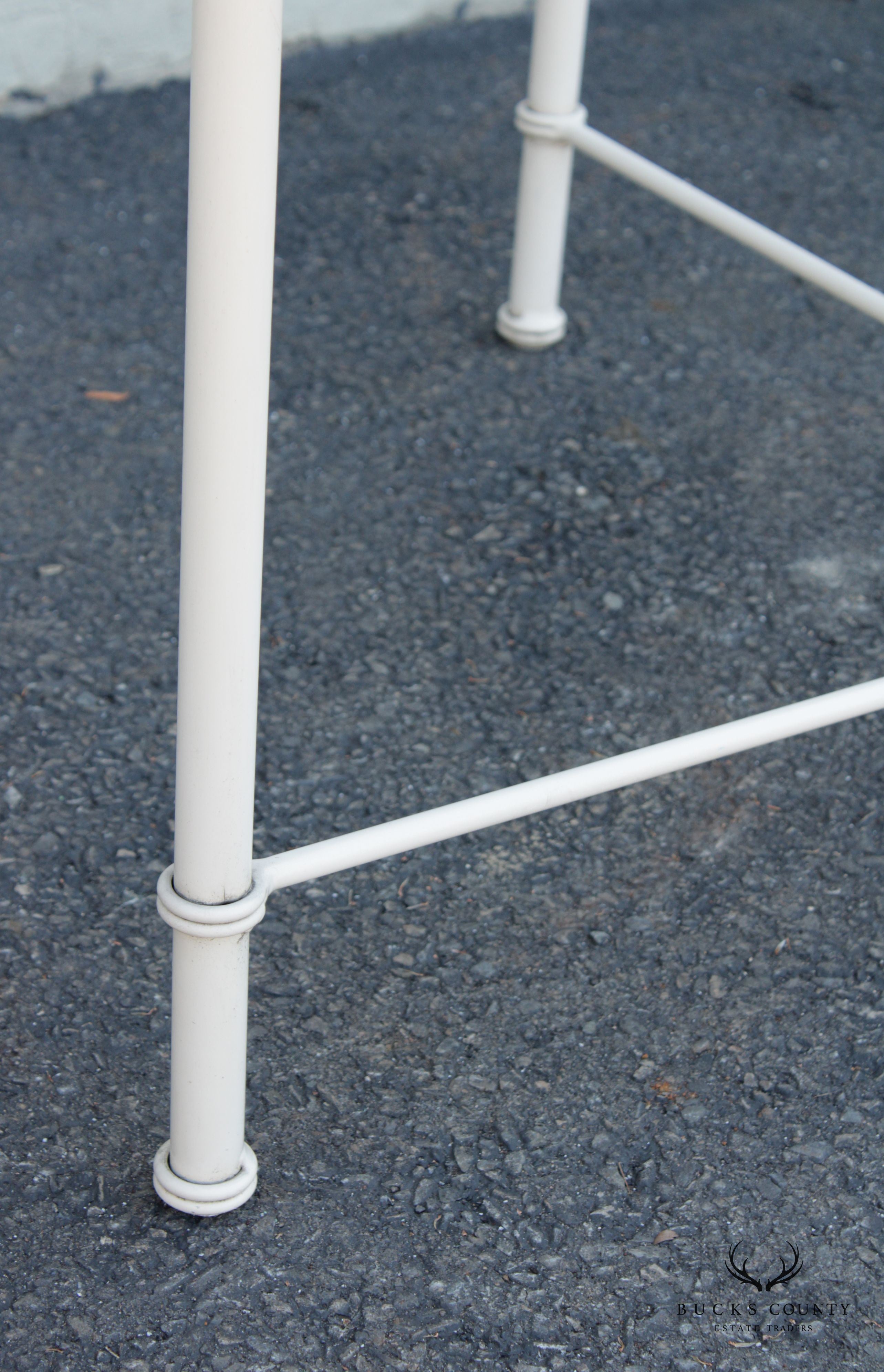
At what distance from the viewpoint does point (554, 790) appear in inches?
50.6

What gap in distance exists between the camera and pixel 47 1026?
150 centimetres

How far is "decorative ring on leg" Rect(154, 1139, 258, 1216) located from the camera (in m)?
1.31

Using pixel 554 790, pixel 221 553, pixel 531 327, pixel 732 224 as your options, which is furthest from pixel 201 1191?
pixel 531 327

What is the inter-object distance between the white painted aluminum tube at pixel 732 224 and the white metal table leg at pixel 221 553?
1.21 m

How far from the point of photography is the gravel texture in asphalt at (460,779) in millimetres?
1309

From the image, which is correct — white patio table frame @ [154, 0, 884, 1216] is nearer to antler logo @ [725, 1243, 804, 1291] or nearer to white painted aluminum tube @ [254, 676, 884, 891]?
white painted aluminum tube @ [254, 676, 884, 891]

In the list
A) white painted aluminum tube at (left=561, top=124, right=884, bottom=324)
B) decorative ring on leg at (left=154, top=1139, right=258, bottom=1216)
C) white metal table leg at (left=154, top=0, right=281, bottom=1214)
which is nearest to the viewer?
white metal table leg at (left=154, top=0, right=281, bottom=1214)


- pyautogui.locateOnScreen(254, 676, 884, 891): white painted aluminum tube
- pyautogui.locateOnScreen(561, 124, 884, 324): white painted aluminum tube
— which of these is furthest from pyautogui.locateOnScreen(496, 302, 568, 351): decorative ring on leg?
pyautogui.locateOnScreen(254, 676, 884, 891): white painted aluminum tube

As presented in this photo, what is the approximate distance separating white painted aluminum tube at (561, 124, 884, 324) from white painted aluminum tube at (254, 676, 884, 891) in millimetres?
Result: 775

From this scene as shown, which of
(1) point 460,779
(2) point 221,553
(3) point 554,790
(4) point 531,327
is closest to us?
(2) point 221,553

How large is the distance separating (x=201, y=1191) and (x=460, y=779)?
2.30 feet

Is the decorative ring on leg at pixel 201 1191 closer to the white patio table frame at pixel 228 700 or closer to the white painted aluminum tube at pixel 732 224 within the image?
the white patio table frame at pixel 228 700

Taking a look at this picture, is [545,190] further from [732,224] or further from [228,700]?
[228,700]

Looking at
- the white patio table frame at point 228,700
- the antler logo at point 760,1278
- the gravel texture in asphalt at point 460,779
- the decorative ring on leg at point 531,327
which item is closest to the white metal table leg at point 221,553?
the white patio table frame at point 228,700
